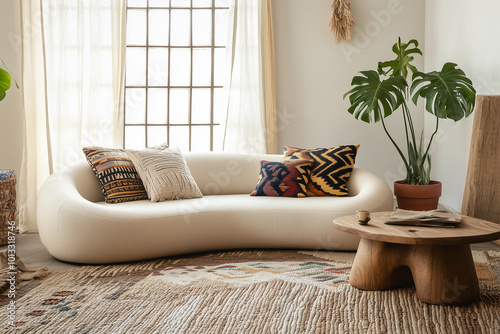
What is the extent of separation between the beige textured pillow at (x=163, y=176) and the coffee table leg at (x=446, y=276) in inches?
77.8

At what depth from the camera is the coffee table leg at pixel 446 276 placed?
8.05 feet

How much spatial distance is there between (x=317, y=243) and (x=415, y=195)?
1.11 m

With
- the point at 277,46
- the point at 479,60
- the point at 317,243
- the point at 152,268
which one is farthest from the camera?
the point at 277,46

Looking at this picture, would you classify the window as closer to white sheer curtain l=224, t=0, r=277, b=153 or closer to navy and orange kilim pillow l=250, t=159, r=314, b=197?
white sheer curtain l=224, t=0, r=277, b=153

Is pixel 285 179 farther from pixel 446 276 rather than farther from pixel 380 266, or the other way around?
pixel 446 276

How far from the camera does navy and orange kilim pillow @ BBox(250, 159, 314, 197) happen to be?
4.05m

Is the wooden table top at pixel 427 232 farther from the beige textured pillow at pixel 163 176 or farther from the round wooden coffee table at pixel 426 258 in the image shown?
the beige textured pillow at pixel 163 176

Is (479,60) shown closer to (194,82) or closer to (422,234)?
(422,234)

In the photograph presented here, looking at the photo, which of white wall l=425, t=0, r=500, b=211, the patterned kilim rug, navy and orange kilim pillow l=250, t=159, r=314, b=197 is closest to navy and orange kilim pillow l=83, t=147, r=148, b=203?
the patterned kilim rug

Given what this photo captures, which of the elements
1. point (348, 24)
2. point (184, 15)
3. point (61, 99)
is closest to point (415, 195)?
point (348, 24)

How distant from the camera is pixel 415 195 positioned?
4.23 metres

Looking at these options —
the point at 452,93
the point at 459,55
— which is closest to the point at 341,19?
the point at 459,55

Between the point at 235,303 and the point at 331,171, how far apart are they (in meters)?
1.87

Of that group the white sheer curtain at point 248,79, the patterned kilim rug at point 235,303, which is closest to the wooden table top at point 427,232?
the patterned kilim rug at point 235,303
